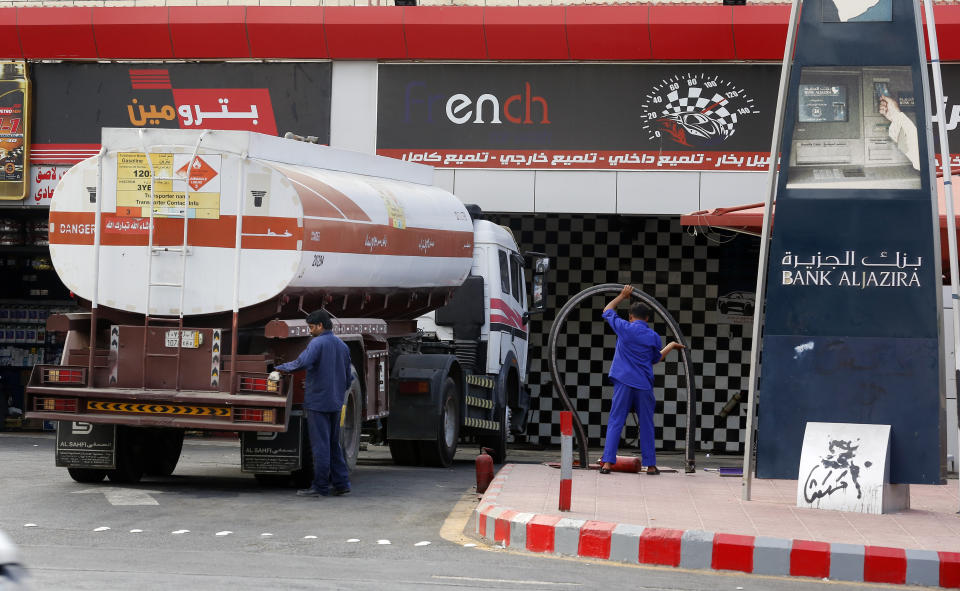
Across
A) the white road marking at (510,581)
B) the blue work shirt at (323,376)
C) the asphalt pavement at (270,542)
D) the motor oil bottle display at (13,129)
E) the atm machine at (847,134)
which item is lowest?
the white road marking at (510,581)

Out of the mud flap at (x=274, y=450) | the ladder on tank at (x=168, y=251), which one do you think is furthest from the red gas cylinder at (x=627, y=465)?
the ladder on tank at (x=168, y=251)

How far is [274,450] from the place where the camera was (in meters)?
12.9

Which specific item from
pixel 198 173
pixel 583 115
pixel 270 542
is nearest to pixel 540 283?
pixel 583 115

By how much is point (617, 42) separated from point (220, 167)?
835cm

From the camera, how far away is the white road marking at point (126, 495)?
473 inches

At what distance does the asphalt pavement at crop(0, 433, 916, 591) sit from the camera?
8.38m

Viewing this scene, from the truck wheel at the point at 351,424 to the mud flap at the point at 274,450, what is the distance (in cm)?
107

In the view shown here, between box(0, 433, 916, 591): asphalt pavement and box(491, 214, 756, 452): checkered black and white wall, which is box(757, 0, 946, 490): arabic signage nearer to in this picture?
box(0, 433, 916, 591): asphalt pavement

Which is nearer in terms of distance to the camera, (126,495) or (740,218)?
(126,495)

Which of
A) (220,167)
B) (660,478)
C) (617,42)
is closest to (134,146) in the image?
(220,167)

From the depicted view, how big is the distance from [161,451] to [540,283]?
651cm

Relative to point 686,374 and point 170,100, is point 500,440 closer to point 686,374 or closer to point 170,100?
point 686,374

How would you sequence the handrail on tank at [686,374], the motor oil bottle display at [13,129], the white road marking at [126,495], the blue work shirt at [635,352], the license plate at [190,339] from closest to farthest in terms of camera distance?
the white road marking at [126,495] < the license plate at [190,339] < the blue work shirt at [635,352] < the handrail on tank at [686,374] < the motor oil bottle display at [13,129]

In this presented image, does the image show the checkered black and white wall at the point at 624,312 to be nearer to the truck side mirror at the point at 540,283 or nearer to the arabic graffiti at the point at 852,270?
the truck side mirror at the point at 540,283
